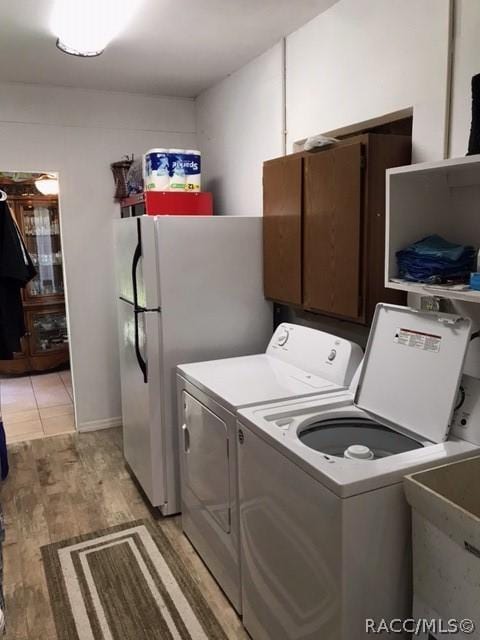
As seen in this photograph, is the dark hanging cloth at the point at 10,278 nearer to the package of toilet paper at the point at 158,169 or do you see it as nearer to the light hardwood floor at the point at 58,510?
the light hardwood floor at the point at 58,510

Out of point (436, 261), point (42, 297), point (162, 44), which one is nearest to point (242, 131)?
point (162, 44)

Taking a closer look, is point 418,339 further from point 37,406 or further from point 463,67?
point 37,406

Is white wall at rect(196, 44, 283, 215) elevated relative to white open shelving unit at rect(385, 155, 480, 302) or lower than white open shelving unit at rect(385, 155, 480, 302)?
elevated

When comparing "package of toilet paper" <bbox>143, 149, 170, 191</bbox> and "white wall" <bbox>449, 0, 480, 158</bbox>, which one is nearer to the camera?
"white wall" <bbox>449, 0, 480, 158</bbox>

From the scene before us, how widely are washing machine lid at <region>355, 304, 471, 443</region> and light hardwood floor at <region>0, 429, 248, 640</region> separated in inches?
42.9

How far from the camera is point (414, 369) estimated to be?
188 centimetres

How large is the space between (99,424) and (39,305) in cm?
210

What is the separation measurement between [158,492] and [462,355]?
185cm

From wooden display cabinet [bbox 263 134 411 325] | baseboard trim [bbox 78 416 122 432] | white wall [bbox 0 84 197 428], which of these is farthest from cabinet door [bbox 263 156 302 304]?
baseboard trim [bbox 78 416 122 432]

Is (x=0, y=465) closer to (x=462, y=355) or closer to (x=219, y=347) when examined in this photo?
(x=219, y=347)

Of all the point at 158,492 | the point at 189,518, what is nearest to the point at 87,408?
the point at 158,492

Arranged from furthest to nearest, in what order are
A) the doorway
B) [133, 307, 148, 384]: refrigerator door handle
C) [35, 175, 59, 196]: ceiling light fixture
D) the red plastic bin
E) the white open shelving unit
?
the doorway, [35, 175, 59, 196]: ceiling light fixture, the red plastic bin, [133, 307, 148, 384]: refrigerator door handle, the white open shelving unit

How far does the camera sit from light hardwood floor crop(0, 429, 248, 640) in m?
2.23
